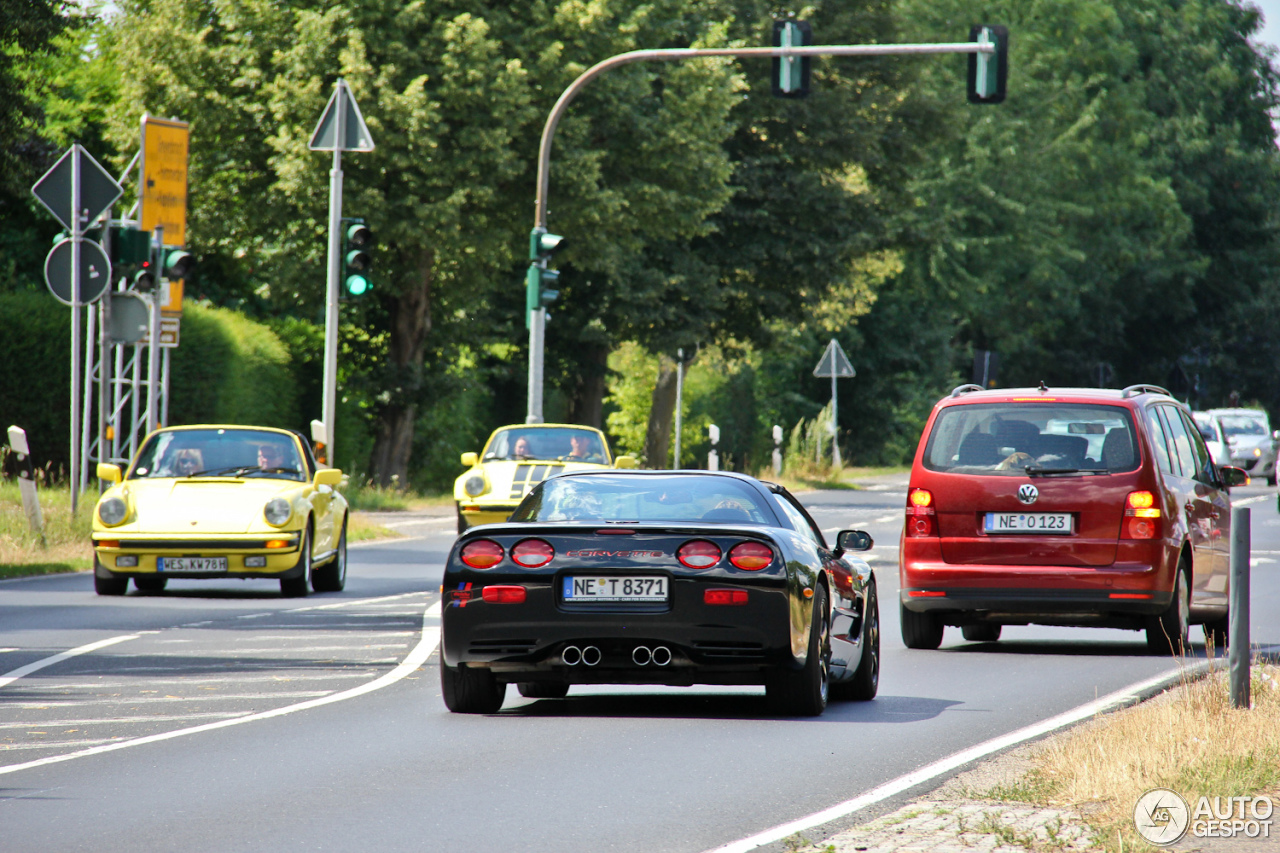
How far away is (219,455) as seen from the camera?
60.5ft

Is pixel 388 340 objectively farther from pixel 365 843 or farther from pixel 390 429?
pixel 365 843

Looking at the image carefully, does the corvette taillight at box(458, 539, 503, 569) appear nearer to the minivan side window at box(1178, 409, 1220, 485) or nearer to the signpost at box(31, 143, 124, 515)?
the minivan side window at box(1178, 409, 1220, 485)

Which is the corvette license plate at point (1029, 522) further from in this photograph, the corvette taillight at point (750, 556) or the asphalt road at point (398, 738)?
the corvette taillight at point (750, 556)

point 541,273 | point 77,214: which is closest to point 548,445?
point 541,273

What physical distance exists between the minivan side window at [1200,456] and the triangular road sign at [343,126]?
45.8 feet

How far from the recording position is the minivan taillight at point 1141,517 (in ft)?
44.2

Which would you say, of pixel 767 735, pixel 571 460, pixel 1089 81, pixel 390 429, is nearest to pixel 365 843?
pixel 767 735

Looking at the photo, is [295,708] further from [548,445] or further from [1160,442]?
[548,445]

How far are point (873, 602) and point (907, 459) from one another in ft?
175

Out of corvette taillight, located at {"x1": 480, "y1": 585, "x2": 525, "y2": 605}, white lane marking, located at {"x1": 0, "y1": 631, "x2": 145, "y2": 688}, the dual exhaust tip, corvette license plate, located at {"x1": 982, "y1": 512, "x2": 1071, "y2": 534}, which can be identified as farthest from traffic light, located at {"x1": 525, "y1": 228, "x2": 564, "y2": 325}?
the dual exhaust tip

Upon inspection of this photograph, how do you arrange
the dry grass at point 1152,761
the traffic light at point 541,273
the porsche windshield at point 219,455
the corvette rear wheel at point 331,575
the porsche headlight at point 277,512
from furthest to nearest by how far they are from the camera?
the traffic light at point 541,273 < the corvette rear wheel at point 331,575 < the porsche windshield at point 219,455 < the porsche headlight at point 277,512 < the dry grass at point 1152,761

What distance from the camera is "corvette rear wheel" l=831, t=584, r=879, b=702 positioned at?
442 inches

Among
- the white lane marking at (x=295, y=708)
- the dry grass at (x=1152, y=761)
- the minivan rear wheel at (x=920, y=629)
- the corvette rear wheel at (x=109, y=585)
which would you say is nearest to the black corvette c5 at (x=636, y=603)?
the white lane marking at (x=295, y=708)

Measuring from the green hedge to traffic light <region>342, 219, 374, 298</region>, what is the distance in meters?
7.72
